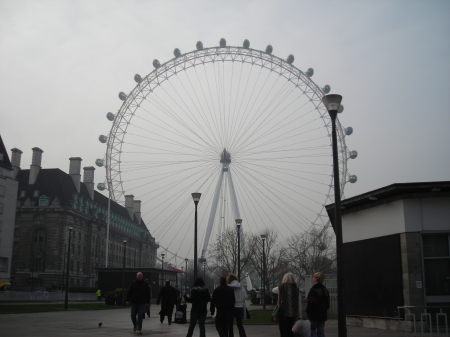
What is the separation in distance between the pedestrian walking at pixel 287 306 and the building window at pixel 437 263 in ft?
31.3

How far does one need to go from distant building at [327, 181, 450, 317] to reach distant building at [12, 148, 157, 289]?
279 ft

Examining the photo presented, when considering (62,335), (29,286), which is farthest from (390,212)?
(29,286)

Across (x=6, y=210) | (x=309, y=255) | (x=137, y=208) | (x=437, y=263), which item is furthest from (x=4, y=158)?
(x=437, y=263)

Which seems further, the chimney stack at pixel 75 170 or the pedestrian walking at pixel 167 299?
the chimney stack at pixel 75 170

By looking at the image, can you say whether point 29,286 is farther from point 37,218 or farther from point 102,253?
point 102,253

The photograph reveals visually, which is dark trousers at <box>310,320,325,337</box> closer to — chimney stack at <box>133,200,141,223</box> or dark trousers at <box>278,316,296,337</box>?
dark trousers at <box>278,316,296,337</box>

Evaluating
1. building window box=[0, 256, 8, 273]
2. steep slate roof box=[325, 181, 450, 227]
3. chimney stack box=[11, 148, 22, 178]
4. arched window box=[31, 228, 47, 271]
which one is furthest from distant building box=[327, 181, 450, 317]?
chimney stack box=[11, 148, 22, 178]

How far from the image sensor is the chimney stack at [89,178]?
393 ft

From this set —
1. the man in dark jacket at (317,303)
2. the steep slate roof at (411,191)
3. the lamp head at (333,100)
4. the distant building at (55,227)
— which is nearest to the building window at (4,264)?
the distant building at (55,227)

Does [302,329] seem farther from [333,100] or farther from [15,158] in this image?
[15,158]

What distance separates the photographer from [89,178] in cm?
12081

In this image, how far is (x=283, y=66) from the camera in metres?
47.6

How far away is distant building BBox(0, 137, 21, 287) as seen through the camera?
84000 mm

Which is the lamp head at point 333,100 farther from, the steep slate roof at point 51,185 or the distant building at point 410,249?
the steep slate roof at point 51,185
